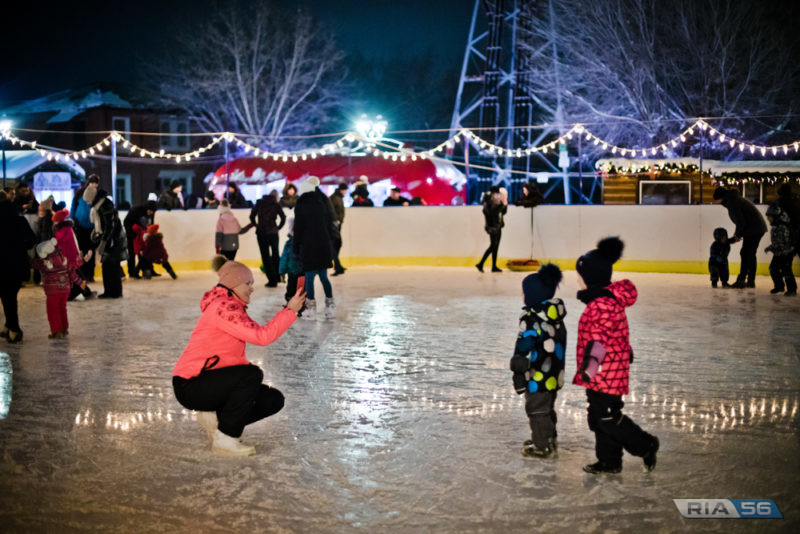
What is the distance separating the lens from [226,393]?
14.6 feet

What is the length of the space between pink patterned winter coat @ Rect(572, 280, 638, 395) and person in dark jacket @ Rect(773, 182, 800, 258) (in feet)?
29.1

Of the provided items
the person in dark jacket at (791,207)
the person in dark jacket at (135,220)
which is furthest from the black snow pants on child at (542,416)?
the person in dark jacket at (135,220)

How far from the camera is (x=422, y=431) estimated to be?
5020 millimetres

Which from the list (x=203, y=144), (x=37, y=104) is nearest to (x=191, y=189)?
(x=203, y=144)

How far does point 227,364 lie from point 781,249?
975 centimetres

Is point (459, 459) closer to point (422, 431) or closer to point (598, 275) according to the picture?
point (422, 431)

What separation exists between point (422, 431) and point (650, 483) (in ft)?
4.71

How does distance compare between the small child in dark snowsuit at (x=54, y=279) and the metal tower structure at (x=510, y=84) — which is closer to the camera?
the small child in dark snowsuit at (x=54, y=279)

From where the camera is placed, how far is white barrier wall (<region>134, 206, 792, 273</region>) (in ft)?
51.4

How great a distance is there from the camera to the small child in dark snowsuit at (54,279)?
8195 mm

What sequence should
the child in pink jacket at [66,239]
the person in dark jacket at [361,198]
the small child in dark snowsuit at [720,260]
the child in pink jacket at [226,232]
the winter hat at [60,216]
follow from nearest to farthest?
the child in pink jacket at [66,239], the winter hat at [60,216], the small child in dark snowsuit at [720,260], the child in pink jacket at [226,232], the person in dark jacket at [361,198]

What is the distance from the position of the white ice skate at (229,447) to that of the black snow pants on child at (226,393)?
0.03 meters

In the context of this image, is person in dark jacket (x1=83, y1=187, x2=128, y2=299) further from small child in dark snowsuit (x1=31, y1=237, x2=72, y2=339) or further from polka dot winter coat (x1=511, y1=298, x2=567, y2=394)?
polka dot winter coat (x1=511, y1=298, x2=567, y2=394)

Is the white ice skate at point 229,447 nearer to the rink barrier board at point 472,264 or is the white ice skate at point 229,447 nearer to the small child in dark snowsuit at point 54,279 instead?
the small child in dark snowsuit at point 54,279
